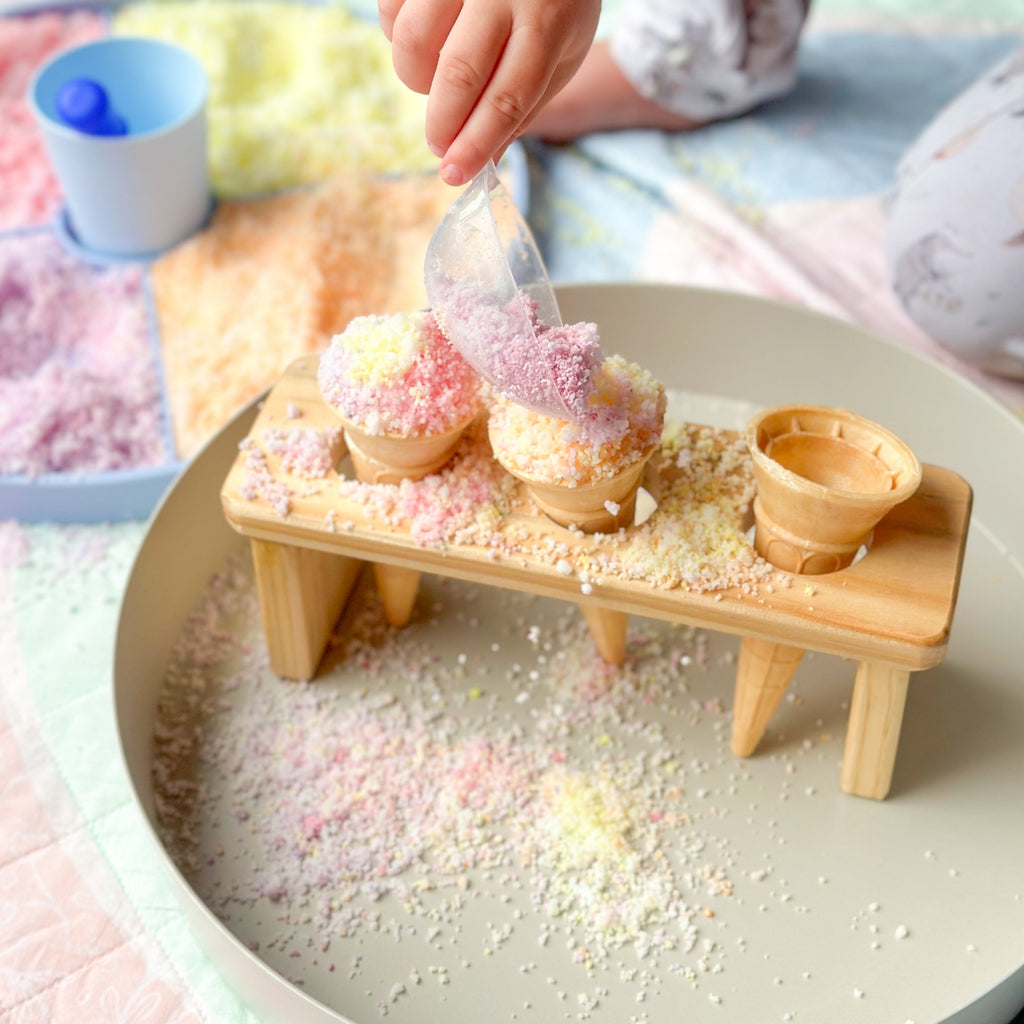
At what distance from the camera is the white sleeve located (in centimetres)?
129

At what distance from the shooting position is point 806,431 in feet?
2.26

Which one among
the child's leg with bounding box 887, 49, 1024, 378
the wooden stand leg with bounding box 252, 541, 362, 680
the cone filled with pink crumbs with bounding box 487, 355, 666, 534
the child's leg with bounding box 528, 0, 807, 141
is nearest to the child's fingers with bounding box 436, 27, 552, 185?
the cone filled with pink crumbs with bounding box 487, 355, 666, 534

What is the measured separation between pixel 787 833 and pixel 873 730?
3.4 inches

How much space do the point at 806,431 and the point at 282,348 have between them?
0.56 meters

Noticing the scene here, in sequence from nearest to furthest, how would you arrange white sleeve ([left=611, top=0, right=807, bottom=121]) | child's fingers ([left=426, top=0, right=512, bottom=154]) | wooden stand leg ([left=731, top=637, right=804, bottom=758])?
child's fingers ([left=426, top=0, right=512, bottom=154]), wooden stand leg ([left=731, top=637, right=804, bottom=758]), white sleeve ([left=611, top=0, right=807, bottom=121])

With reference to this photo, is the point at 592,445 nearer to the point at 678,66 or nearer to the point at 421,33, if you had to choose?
the point at 421,33

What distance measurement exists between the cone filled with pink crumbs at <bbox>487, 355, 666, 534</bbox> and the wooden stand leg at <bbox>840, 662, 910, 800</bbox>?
180mm

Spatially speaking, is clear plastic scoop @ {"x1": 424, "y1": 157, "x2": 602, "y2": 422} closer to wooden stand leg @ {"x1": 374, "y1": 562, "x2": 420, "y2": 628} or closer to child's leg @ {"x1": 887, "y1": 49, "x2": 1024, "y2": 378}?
wooden stand leg @ {"x1": 374, "y1": 562, "x2": 420, "y2": 628}

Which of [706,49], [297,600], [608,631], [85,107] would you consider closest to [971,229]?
[706,49]

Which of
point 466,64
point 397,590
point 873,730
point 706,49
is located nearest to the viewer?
point 466,64

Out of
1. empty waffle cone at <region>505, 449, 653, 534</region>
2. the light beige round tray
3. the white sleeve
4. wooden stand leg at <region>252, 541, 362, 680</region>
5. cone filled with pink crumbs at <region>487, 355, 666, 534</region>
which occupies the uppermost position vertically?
cone filled with pink crumbs at <region>487, 355, 666, 534</region>

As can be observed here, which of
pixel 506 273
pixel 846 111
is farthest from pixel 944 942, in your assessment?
pixel 846 111

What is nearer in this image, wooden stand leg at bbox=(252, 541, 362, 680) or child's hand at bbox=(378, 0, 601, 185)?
child's hand at bbox=(378, 0, 601, 185)

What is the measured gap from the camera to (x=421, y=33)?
0.64m
